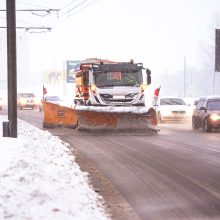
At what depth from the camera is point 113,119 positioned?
2022cm

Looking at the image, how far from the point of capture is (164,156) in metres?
13.0

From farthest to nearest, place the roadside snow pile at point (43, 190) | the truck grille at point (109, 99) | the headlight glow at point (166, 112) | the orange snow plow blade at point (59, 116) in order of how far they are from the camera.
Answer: the headlight glow at point (166, 112)
the orange snow plow blade at point (59, 116)
the truck grille at point (109, 99)
the roadside snow pile at point (43, 190)

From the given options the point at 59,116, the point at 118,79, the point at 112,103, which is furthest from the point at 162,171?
the point at 59,116

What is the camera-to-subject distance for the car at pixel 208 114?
21.7m

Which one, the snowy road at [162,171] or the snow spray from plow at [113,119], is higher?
the snow spray from plow at [113,119]

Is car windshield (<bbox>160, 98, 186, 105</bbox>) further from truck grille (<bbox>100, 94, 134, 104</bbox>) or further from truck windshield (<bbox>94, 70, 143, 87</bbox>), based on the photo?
truck grille (<bbox>100, 94, 134, 104</bbox>)

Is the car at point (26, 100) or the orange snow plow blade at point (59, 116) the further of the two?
the car at point (26, 100)

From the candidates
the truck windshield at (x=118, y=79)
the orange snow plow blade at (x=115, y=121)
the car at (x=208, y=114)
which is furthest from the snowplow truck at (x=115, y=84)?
the car at (x=208, y=114)

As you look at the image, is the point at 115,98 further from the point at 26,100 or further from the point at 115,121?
the point at 26,100

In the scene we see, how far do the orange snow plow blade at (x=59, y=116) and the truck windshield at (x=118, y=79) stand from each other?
59.2 inches

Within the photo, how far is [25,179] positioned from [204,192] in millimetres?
2668

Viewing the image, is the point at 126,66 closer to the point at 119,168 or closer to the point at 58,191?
the point at 119,168

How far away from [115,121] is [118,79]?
1.67 metres

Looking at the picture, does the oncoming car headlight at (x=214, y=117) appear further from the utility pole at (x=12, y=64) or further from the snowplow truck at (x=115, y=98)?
the utility pole at (x=12, y=64)
